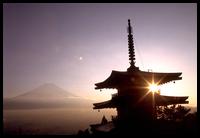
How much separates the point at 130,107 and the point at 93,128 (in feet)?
18.8

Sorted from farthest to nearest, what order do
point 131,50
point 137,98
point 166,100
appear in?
point 131,50 < point 166,100 < point 137,98

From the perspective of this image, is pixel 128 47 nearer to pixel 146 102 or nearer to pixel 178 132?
pixel 146 102

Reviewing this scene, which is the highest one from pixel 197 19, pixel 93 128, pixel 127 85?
pixel 197 19

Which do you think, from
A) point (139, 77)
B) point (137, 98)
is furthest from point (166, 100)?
point (139, 77)

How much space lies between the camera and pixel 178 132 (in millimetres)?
Result: 14031

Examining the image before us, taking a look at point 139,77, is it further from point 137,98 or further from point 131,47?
point 131,47

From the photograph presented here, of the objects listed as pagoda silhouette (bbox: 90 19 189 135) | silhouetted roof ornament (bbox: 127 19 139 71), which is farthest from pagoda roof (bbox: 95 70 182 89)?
silhouetted roof ornament (bbox: 127 19 139 71)

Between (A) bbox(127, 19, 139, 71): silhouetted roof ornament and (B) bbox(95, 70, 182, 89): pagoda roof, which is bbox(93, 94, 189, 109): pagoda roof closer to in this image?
(B) bbox(95, 70, 182, 89): pagoda roof

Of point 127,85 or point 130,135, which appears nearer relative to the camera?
point 130,135

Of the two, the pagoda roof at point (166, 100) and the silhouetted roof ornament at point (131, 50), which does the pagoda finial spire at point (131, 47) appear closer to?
the silhouetted roof ornament at point (131, 50)

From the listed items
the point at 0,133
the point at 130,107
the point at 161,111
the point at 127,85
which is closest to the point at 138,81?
the point at 127,85

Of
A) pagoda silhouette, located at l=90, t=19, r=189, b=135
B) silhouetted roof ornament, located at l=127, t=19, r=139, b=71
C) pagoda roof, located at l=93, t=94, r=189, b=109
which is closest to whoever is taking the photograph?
pagoda silhouette, located at l=90, t=19, r=189, b=135

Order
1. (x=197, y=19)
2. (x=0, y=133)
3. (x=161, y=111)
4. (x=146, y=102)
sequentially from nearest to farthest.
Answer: (x=0, y=133) → (x=197, y=19) → (x=146, y=102) → (x=161, y=111)

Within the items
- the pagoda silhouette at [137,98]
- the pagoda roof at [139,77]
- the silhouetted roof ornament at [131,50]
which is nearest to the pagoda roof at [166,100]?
the pagoda silhouette at [137,98]
